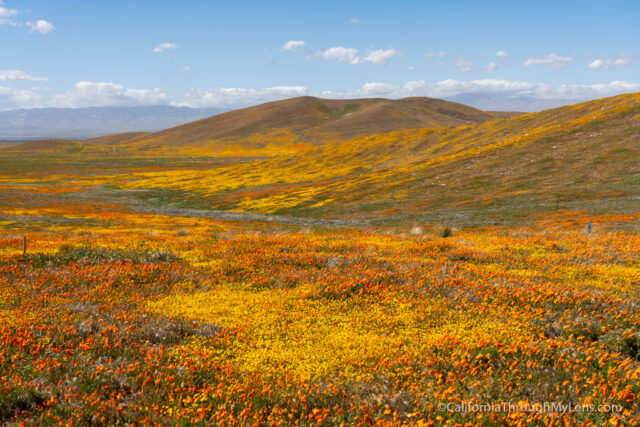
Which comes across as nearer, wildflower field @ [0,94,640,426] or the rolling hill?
wildflower field @ [0,94,640,426]

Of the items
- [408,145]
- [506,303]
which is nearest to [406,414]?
[506,303]

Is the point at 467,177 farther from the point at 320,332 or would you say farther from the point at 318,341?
the point at 318,341

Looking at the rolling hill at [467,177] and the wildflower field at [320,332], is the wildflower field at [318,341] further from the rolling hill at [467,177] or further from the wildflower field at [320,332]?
the rolling hill at [467,177]

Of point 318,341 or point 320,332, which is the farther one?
point 320,332

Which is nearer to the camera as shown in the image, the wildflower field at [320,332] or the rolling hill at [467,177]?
the wildflower field at [320,332]

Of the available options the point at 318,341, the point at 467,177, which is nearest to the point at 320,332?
the point at 318,341

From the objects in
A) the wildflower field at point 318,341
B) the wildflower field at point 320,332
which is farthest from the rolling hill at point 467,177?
the wildflower field at point 318,341

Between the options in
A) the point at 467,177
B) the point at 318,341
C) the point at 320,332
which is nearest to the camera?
the point at 318,341

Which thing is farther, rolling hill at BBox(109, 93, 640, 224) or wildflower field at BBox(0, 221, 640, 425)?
rolling hill at BBox(109, 93, 640, 224)

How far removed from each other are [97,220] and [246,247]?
4901cm

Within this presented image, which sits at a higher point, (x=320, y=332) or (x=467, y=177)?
(x=467, y=177)

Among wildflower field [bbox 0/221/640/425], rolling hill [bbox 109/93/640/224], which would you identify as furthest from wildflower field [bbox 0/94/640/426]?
rolling hill [bbox 109/93/640/224]

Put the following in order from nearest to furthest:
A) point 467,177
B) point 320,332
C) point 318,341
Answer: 1. point 318,341
2. point 320,332
3. point 467,177

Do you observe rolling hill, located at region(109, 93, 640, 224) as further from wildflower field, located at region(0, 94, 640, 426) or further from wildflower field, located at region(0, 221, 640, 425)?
wildflower field, located at region(0, 221, 640, 425)
